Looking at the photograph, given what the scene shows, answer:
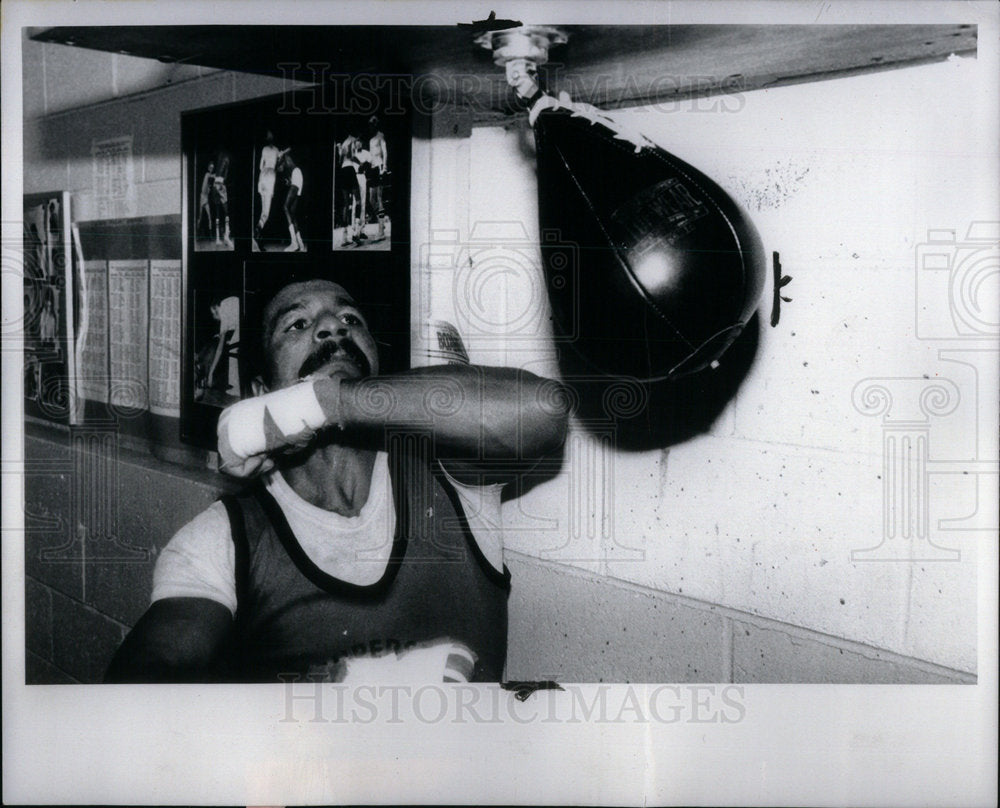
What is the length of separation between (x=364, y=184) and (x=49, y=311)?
637mm

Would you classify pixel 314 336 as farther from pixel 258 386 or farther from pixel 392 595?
pixel 392 595

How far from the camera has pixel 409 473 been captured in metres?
1.67

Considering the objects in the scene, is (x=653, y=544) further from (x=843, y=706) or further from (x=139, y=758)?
(x=139, y=758)

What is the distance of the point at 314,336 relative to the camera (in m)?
1.68

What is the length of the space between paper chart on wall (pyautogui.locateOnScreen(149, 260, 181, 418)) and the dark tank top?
34 centimetres

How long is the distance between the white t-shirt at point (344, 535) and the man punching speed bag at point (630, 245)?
0.33 m

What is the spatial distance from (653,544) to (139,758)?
1013 millimetres

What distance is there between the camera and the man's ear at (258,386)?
5.55ft

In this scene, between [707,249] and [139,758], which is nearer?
[707,249]

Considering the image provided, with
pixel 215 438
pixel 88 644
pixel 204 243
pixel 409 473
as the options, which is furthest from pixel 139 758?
pixel 204 243

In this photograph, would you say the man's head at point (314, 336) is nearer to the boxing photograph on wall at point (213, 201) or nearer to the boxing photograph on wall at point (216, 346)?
the boxing photograph on wall at point (216, 346)

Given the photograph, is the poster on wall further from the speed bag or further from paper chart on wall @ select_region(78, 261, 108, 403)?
the speed bag

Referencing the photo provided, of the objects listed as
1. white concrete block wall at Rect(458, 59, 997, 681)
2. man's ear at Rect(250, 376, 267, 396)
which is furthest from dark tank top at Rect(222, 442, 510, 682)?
white concrete block wall at Rect(458, 59, 997, 681)

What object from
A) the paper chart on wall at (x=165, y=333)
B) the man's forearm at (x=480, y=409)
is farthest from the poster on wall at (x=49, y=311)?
the man's forearm at (x=480, y=409)
